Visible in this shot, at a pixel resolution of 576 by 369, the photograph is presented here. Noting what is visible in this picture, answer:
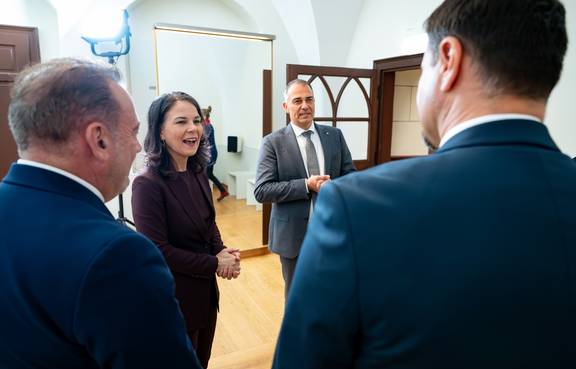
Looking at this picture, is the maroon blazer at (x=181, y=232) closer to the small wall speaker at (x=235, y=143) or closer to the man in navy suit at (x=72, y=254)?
the man in navy suit at (x=72, y=254)

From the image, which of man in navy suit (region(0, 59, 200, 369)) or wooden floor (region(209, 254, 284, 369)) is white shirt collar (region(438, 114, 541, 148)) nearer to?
man in navy suit (region(0, 59, 200, 369))

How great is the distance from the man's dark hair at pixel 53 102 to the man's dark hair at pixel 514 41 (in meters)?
0.69

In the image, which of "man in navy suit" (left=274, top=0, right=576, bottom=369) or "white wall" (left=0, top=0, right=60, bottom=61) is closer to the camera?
"man in navy suit" (left=274, top=0, right=576, bottom=369)

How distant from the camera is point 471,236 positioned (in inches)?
19.6

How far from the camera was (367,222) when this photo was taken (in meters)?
0.52

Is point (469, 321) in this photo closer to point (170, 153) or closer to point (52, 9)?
point (170, 153)

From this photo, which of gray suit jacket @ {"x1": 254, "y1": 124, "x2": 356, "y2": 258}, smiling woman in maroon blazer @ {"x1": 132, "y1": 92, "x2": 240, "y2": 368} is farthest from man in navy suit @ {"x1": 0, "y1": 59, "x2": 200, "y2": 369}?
gray suit jacket @ {"x1": 254, "y1": 124, "x2": 356, "y2": 258}

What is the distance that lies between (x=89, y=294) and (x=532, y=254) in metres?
0.69

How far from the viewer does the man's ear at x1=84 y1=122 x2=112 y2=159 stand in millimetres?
736

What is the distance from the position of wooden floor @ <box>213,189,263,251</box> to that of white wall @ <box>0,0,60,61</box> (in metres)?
2.65

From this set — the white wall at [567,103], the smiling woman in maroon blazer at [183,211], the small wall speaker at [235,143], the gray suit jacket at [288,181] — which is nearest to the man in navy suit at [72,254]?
the smiling woman in maroon blazer at [183,211]

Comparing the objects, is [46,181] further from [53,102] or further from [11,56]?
[11,56]

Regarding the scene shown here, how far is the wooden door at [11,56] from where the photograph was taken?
10.8 ft

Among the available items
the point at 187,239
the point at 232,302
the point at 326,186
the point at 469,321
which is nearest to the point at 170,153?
the point at 187,239
